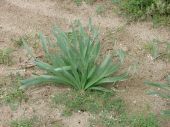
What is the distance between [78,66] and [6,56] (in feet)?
2.96

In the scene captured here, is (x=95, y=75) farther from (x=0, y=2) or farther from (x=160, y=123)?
(x=0, y=2)

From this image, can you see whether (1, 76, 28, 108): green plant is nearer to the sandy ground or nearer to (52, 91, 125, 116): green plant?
the sandy ground

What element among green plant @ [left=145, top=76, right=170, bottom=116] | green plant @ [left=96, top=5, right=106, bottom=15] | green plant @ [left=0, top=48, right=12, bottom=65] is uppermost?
green plant @ [left=96, top=5, right=106, bottom=15]

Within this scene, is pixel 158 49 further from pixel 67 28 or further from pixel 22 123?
pixel 22 123

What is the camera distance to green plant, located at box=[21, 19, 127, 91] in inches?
157

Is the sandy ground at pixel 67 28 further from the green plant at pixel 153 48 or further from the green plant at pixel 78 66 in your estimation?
the green plant at pixel 78 66

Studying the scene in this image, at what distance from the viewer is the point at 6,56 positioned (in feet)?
15.0

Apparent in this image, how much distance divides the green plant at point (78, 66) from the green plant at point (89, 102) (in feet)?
0.22

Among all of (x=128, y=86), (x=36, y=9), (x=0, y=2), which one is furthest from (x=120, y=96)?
(x=0, y=2)

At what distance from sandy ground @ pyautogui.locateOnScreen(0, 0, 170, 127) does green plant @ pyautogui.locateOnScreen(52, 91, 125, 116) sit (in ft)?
0.25

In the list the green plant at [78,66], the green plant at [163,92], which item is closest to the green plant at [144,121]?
the green plant at [163,92]

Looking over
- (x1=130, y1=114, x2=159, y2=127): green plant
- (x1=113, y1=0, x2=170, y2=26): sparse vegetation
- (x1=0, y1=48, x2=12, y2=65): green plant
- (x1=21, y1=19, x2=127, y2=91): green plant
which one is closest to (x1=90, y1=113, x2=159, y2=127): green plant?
(x1=130, y1=114, x2=159, y2=127): green plant

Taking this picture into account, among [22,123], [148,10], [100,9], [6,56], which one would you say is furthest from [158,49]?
[22,123]

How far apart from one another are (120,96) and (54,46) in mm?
952
